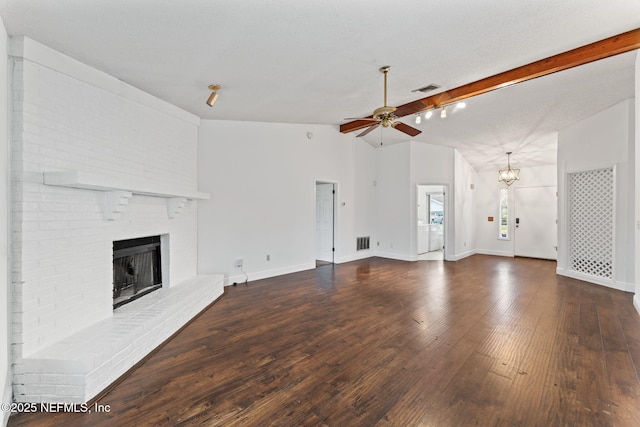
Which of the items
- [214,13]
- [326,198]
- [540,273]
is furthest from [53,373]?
[540,273]

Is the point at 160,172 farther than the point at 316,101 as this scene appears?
No

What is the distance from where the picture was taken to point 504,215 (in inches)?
332

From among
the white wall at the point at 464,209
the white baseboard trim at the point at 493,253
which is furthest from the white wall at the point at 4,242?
the white baseboard trim at the point at 493,253

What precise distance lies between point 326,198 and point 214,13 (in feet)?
16.3

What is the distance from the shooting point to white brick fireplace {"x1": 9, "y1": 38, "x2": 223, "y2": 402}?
2104 mm

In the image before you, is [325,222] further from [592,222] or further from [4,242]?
[4,242]

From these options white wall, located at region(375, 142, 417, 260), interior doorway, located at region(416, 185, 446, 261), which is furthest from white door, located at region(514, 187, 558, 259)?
white wall, located at region(375, 142, 417, 260)

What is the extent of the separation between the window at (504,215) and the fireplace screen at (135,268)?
8655 mm

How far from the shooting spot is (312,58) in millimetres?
2988

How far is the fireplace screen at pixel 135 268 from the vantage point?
123 inches

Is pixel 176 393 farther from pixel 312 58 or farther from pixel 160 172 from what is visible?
pixel 312 58

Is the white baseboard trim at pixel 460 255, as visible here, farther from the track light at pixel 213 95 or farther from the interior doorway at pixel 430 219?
the track light at pixel 213 95

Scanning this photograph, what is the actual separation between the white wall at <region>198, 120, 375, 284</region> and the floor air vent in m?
0.53

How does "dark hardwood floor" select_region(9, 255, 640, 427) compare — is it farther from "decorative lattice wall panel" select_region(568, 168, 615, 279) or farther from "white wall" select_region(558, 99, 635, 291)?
"decorative lattice wall panel" select_region(568, 168, 615, 279)
